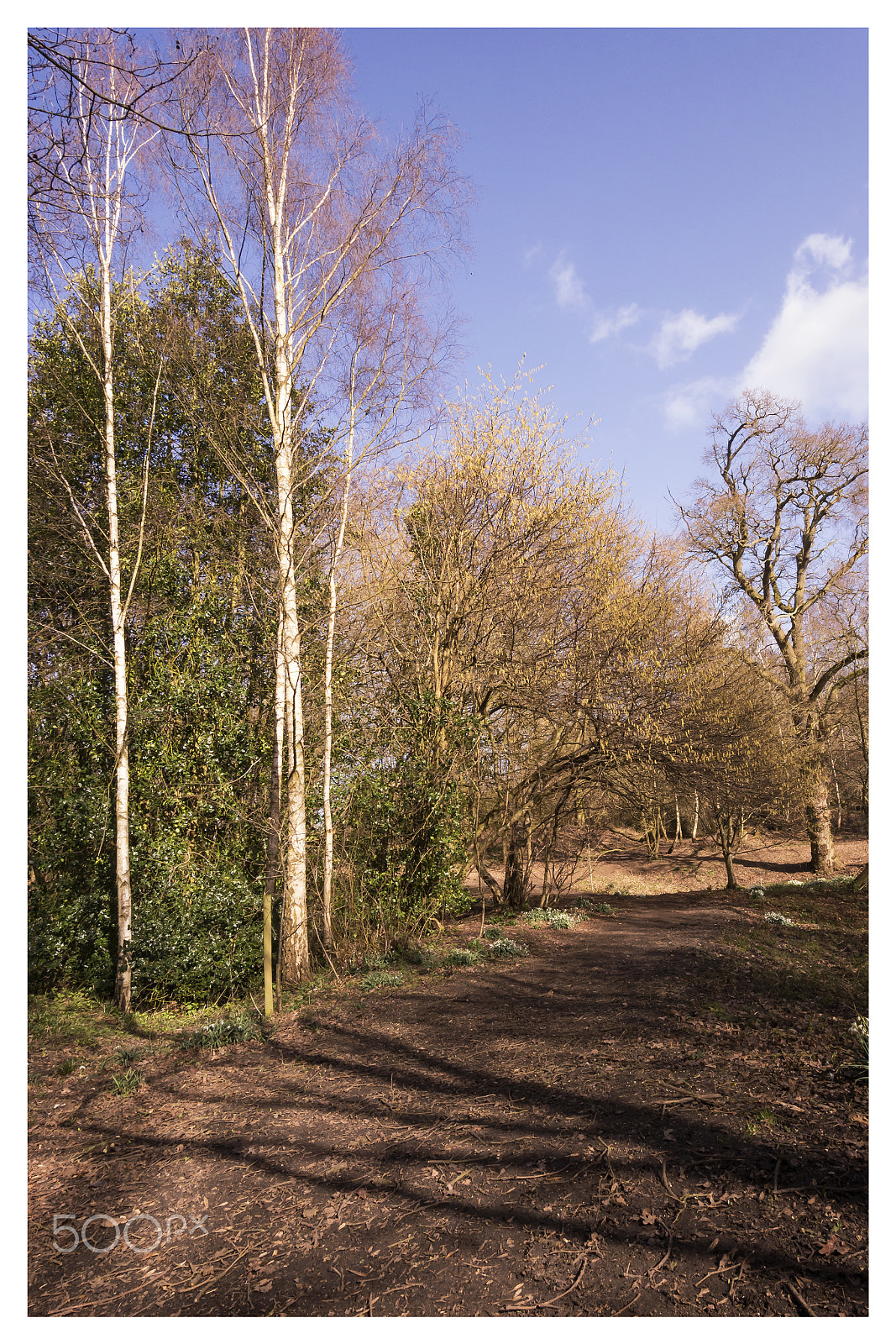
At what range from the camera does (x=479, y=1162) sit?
2.87 metres

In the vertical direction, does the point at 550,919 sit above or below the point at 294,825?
below

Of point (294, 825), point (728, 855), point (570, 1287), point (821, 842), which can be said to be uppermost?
point (294, 825)

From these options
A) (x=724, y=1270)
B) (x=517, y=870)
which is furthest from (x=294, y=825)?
(x=724, y=1270)

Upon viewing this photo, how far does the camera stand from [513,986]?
19.0ft

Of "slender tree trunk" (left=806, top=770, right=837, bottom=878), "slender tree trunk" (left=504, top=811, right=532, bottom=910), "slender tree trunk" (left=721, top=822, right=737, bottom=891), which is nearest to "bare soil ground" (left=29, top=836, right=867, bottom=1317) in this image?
"slender tree trunk" (left=504, top=811, right=532, bottom=910)

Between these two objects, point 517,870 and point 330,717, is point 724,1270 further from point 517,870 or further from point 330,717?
point 517,870

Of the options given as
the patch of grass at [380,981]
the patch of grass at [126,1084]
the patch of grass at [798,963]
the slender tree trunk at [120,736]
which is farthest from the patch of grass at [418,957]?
the patch of grass at [126,1084]

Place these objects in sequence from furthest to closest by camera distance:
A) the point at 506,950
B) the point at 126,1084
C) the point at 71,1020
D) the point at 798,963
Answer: the point at 506,950
the point at 798,963
the point at 71,1020
the point at 126,1084

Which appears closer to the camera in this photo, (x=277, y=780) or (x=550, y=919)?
(x=277, y=780)

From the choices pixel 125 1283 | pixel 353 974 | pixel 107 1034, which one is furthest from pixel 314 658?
pixel 125 1283

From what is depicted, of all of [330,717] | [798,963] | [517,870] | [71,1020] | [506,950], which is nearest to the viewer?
[71,1020]

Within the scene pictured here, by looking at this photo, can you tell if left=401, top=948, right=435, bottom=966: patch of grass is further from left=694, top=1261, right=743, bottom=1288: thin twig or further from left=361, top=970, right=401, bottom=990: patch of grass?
left=694, top=1261, right=743, bottom=1288: thin twig

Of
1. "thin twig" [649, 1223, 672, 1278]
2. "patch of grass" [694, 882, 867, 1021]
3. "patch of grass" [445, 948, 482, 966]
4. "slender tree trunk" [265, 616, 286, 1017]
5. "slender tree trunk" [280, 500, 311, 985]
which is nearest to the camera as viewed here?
"thin twig" [649, 1223, 672, 1278]

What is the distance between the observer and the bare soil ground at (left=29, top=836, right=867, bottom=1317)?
2.13 m
